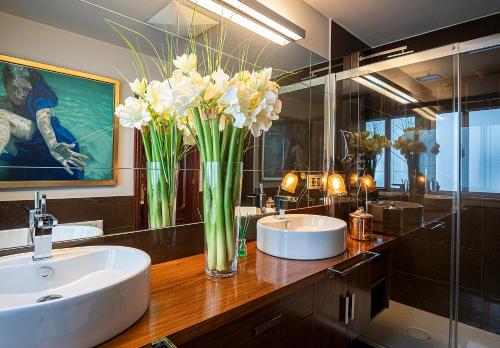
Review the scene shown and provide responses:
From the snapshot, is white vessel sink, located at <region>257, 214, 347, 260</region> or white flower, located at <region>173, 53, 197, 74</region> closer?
white flower, located at <region>173, 53, 197, 74</region>

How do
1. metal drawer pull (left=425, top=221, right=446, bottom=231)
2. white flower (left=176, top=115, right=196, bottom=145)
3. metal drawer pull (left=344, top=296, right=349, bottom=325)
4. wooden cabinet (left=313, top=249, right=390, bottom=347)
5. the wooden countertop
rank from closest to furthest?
the wooden countertop < white flower (left=176, top=115, right=196, bottom=145) < wooden cabinet (left=313, top=249, right=390, bottom=347) < metal drawer pull (left=344, top=296, right=349, bottom=325) < metal drawer pull (left=425, top=221, right=446, bottom=231)

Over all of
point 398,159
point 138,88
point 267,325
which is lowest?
point 267,325

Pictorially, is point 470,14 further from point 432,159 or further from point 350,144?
point 350,144

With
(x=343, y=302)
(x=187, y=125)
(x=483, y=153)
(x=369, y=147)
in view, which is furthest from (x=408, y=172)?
(x=187, y=125)

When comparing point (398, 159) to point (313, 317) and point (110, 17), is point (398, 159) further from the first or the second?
point (110, 17)

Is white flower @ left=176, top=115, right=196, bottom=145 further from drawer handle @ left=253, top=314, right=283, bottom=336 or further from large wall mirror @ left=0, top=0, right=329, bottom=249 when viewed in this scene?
drawer handle @ left=253, top=314, right=283, bottom=336

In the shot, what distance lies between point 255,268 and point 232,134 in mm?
520

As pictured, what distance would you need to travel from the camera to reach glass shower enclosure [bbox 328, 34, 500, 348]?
69.7 inches

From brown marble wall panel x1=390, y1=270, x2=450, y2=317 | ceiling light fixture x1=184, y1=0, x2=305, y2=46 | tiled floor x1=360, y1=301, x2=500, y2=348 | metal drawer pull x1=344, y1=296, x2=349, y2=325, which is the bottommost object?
tiled floor x1=360, y1=301, x2=500, y2=348

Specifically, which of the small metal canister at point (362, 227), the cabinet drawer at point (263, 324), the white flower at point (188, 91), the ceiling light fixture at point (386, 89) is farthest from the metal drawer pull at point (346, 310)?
the ceiling light fixture at point (386, 89)

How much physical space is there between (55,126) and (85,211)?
0.31m

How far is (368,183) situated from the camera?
2.11 m

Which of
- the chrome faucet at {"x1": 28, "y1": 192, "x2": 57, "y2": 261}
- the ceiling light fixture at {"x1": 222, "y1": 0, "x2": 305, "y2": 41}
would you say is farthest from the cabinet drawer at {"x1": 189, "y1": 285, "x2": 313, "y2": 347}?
the ceiling light fixture at {"x1": 222, "y1": 0, "x2": 305, "y2": 41}

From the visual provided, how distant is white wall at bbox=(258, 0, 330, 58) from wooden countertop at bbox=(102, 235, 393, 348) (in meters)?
1.41
